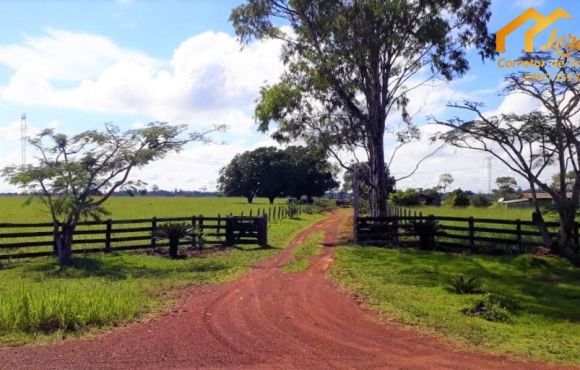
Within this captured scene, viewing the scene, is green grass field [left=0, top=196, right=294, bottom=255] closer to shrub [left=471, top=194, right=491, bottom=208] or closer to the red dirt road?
the red dirt road

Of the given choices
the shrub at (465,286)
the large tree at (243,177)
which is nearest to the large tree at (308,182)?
the large tree at (243,177)

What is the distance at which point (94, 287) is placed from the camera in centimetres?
1159

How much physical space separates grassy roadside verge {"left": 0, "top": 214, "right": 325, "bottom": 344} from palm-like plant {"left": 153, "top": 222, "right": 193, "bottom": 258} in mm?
1055

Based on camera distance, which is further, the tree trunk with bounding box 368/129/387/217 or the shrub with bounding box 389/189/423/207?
the shrub with bounding box 389/189/423/207

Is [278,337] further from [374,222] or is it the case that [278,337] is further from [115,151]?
[374,222]

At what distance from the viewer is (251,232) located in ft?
73.9

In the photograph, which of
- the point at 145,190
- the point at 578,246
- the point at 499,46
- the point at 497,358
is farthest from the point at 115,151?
the point at 499,46

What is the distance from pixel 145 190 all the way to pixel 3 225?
4.57m

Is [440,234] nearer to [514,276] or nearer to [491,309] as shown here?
[514,276]

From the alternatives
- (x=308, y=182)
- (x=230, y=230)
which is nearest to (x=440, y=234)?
(x=230, y=230)

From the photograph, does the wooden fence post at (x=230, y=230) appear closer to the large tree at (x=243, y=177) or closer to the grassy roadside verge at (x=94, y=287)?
the grassy roadside verge at (x=94, y=287)

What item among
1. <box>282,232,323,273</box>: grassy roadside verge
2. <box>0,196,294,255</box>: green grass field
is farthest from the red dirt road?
<box>0,196,294,255</box>: green grass field

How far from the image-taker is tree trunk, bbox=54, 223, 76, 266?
1698 centimetres

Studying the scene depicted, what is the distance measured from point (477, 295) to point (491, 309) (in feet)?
6.07
